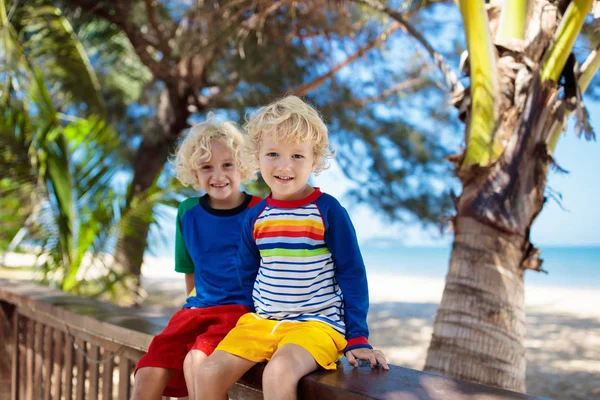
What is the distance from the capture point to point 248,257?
178 centimetres

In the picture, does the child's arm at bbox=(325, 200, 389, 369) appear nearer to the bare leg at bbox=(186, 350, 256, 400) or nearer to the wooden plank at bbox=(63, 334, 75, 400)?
the bare leg at bbox=(186, 350, 256, 400)

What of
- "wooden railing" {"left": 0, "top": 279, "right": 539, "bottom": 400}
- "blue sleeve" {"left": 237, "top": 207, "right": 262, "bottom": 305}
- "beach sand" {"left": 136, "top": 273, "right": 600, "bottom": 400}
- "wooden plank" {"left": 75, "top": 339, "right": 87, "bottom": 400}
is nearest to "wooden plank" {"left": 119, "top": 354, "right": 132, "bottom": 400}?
"wooden railing" {"left": 0, "top": 279, "right": 539, "bottom": 400}

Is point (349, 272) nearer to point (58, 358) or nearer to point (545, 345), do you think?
point (58, 358)

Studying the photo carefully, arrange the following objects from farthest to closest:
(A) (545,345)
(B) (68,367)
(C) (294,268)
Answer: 1. (A) (545,345)
2. (B) (68,367)
3. (C) (294,268)

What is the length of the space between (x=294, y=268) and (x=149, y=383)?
0.62m

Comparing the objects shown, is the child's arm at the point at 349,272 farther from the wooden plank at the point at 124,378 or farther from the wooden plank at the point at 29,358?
the wooden plank at the point at 29,358

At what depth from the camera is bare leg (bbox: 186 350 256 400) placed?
1.53 m

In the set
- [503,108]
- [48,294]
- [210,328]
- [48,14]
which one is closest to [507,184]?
[503,108]

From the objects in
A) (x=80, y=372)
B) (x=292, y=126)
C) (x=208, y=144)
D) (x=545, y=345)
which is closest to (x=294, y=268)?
(x=292, y=126)

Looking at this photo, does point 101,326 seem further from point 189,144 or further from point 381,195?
point 381,195

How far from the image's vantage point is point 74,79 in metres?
7.34

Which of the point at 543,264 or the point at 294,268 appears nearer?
the point at 294,268

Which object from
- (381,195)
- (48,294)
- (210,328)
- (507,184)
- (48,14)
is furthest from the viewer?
(381,195)

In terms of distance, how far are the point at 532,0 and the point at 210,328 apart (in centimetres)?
210
